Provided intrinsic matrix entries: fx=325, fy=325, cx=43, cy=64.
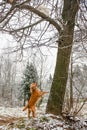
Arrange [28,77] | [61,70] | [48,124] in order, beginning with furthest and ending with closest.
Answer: [28,77] < [61,70] < [48,124]

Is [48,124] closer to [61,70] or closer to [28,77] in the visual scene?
[61,70]

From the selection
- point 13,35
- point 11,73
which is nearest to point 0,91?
point 11,73

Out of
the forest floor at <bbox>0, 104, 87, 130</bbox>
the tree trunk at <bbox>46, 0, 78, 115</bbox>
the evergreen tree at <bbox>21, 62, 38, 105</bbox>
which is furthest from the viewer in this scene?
the evergreen tree at <bbox>21, 62, 38, 105</bbox>

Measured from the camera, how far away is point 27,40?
8180mm

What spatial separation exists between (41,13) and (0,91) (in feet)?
199

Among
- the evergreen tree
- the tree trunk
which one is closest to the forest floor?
the tree trunk

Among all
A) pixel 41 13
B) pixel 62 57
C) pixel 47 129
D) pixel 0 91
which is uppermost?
pixel 41 13

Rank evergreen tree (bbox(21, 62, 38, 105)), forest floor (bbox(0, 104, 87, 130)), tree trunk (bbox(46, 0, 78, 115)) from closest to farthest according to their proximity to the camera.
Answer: forest floor (bbox(0, 104, 87, 130))
tree trunk (bbox(46, 0, 78, 115))
evergreen tree (bbox(21, 62, 38, 105))

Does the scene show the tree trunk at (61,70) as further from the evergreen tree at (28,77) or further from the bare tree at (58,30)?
the evergreen tree at (28,77)

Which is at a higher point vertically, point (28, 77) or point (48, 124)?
point (48, 124)

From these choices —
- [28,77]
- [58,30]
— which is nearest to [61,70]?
[58,30]

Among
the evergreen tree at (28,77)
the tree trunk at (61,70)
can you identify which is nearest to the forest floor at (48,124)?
the tree trunk at (61,70)

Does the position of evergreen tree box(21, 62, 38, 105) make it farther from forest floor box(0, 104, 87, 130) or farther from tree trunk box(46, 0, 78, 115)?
forest floor box(0, 104, 87, 130)

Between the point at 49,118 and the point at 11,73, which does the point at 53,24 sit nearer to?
the point at 49,118
